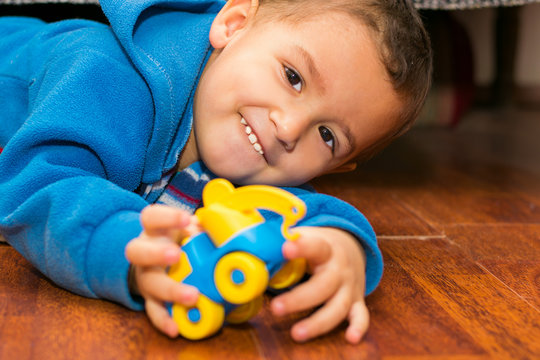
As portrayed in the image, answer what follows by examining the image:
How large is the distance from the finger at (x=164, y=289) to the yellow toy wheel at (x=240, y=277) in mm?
26

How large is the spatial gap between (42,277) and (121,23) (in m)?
0.37

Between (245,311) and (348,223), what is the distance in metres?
0.16

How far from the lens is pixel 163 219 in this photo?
542 mm

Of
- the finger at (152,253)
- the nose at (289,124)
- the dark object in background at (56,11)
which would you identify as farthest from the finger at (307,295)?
the dark object in background at (56,11)

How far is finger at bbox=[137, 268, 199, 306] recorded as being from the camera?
1.78ft

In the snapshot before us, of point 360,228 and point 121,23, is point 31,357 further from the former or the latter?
point 121,23

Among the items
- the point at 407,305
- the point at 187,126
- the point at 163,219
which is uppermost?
the point at 163,219

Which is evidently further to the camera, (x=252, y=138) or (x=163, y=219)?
(x=252, y=138)

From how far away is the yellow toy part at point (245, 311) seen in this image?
1.96 ft

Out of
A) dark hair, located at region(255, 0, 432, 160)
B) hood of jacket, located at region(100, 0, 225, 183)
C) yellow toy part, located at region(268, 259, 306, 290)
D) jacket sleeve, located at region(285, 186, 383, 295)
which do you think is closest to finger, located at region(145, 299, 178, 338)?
yellow toy part, located at region(268, 259, 306, 290)

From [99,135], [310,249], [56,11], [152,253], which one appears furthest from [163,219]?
[56,11]

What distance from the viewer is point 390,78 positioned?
33.3 inches

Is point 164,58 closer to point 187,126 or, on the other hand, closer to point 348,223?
point 187,126

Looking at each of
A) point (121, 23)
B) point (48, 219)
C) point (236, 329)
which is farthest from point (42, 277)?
point (121, 23)
